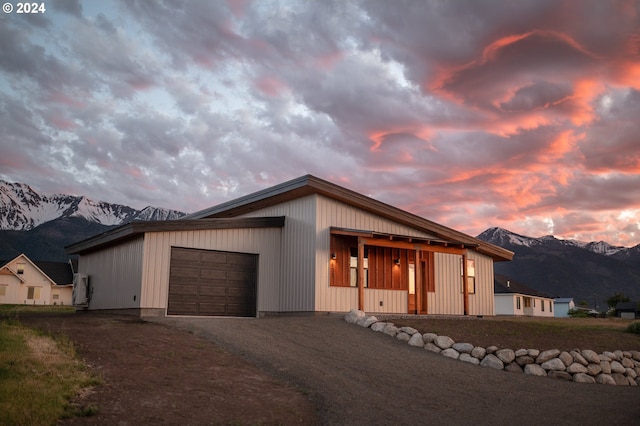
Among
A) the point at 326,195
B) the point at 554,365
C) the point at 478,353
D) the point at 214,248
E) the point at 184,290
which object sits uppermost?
the point at 326,195

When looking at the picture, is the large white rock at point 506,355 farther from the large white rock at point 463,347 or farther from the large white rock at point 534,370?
the large white rock at point 463,347

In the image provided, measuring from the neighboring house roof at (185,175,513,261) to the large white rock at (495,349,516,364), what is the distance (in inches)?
299

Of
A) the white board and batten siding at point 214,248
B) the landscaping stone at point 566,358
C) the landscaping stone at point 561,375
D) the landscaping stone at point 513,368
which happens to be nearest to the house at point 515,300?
the white board and batten siding at point 214,248

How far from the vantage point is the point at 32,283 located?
186 feet

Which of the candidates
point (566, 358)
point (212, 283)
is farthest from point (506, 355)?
point (212, 283)

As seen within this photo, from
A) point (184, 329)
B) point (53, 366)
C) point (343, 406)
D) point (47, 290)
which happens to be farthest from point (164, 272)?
point (47, 290)

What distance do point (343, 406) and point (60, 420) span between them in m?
4.29

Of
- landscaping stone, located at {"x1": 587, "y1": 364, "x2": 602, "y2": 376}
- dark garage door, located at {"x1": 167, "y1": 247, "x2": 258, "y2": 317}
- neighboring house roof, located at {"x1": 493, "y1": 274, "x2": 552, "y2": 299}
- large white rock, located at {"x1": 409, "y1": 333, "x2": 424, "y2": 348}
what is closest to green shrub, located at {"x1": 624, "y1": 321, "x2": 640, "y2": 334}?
landscaping stone, located at {"x1": 587, "y1": 364, "x2": 602, "y2": 376}

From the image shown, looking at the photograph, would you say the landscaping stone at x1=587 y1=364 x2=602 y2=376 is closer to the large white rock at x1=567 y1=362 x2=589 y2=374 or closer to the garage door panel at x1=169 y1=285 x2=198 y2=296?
the large white rock at x1=567 y1=362 x2=589 y2=374

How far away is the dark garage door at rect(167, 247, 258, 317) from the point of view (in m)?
18.5

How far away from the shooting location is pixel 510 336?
16734mm

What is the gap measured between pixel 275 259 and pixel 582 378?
34.2 ft

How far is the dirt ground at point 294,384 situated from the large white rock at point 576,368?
0.66 meters

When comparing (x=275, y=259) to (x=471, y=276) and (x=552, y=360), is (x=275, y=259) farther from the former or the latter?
(x=552, y=360)
